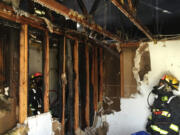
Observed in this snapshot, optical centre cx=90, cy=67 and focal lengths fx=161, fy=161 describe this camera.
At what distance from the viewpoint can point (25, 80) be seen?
191 cm

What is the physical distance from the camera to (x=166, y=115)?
9.49ft

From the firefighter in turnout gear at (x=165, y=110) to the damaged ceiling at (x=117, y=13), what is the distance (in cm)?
97

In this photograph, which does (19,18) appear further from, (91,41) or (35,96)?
(91,41)

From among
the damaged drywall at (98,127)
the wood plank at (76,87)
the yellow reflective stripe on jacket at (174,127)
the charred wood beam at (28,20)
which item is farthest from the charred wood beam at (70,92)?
the yellow reflective stripe on jacket at (174,127)

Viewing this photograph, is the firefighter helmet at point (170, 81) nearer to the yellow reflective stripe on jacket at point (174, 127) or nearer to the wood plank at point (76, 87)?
the yellow reflective stripe on jacket at point (174, 127)

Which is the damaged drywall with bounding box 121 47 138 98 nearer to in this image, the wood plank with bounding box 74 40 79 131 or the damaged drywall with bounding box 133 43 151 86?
the damaged drywall with bounding box 133 43 151 86

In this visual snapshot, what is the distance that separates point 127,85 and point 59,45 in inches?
73.1

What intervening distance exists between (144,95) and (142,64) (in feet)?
2.18

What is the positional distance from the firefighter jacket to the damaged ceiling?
3.99 ft

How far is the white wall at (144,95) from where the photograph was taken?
3.21 meters

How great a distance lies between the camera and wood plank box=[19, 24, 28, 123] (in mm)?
1866

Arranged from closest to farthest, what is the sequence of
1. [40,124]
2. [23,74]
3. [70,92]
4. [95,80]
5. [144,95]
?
[23,74] < [40,124] < [70,92] < [144,95] < [95,80]

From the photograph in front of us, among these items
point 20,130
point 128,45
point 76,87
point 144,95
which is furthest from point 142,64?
point 20,130

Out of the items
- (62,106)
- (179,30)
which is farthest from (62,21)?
(179,30)
